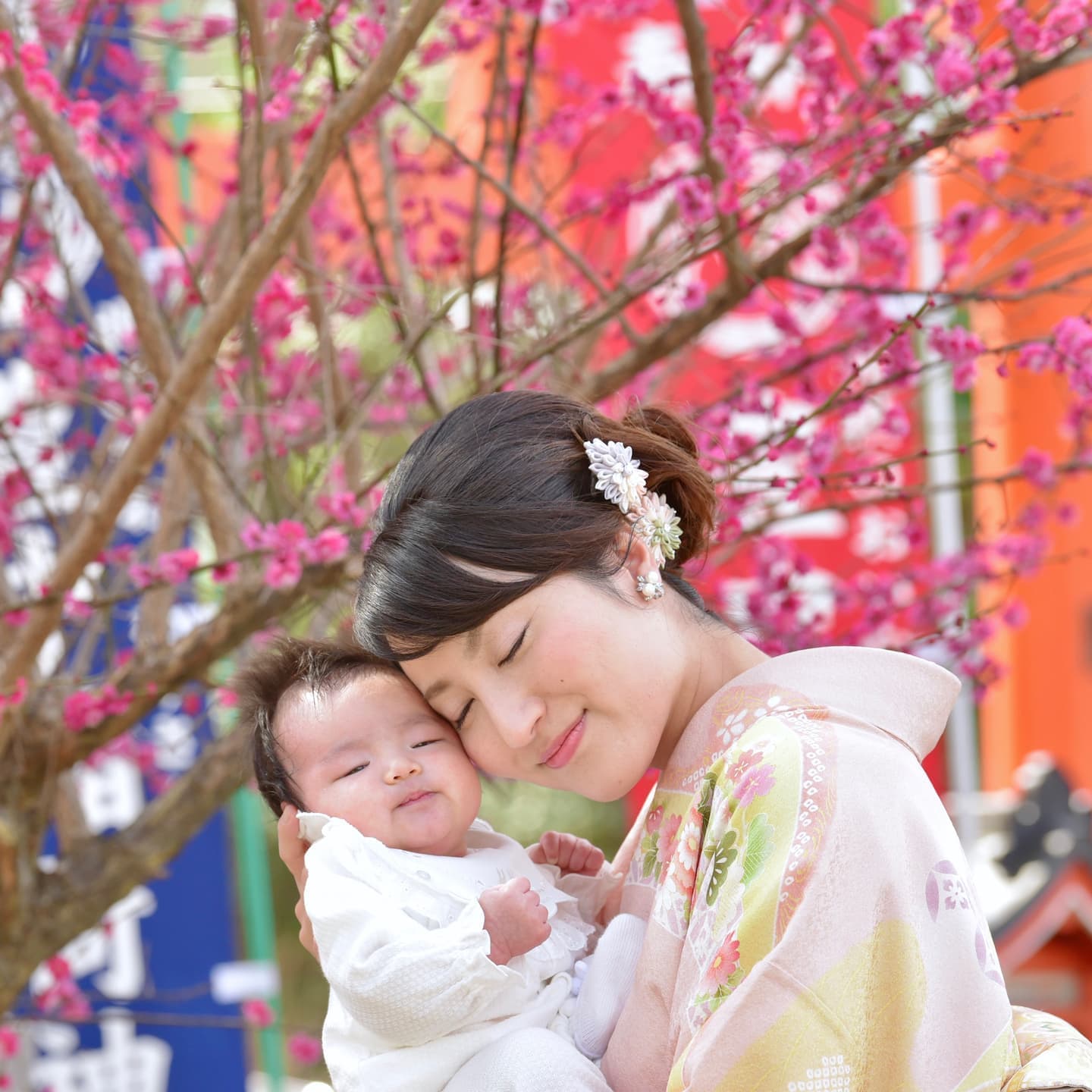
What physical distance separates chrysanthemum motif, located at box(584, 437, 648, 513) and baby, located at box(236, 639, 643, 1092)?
1.30 ft

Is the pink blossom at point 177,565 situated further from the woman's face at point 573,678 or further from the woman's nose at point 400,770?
the woman's face at point 573,678

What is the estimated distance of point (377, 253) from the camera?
279 centimetres

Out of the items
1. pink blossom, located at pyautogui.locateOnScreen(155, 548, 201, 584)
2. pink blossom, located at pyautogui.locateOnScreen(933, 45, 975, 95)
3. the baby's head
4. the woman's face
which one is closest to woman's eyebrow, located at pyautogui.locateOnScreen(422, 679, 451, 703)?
the woman's face

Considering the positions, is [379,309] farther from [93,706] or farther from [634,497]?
[634,497]

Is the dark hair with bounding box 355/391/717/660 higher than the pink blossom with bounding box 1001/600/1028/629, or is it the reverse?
the dark hair with bounding box 355/391/717/660

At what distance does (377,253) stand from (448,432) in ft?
4.28

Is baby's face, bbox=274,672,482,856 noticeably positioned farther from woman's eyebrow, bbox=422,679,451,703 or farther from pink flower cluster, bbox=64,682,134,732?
pink flower cluster, bbox=64,682,134,732

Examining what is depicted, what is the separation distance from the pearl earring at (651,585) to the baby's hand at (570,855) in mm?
482

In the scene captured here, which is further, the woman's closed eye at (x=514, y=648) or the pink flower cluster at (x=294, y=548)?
the pink flower cluster at (x=294, y=548)

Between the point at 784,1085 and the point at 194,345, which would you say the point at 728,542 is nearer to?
the point at 194,345

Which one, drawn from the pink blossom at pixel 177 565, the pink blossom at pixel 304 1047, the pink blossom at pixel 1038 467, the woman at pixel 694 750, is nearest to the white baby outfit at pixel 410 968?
the woman at pixel 694 750

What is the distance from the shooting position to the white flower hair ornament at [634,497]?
1.59 meters

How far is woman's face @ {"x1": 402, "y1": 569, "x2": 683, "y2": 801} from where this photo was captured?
1.49 m

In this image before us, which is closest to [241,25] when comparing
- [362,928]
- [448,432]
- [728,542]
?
[448,432]
